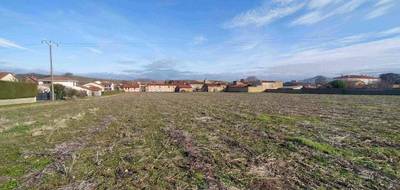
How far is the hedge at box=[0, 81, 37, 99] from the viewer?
29.4 m

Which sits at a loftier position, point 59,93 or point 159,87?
point 59,93

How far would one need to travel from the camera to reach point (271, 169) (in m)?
5.35

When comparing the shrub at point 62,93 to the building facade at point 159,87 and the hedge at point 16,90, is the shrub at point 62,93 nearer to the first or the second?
the hedge at point 16,90

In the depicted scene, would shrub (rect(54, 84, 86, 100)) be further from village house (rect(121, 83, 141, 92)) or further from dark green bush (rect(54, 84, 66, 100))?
village house (rect(121, 83, 141, 92))

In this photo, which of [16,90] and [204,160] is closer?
[204,160]

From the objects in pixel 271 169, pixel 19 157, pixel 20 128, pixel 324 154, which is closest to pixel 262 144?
pixel 324 154

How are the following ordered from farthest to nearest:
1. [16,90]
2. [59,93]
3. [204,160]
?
[59,93] → [16,90] → [204,160]

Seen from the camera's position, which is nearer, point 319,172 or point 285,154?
point 319,172

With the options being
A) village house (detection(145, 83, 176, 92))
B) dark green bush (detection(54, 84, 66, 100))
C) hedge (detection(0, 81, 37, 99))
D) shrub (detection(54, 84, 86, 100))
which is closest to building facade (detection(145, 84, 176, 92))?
village house (detection(145, 83, 176, 92))

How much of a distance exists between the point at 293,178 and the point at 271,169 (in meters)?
0.62

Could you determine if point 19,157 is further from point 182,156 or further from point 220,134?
point 220,134

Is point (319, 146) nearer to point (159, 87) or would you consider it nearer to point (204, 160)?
point (204, 160)

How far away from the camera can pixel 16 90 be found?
32.1 metres

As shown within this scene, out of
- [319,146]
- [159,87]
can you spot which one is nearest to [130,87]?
[159,87]
